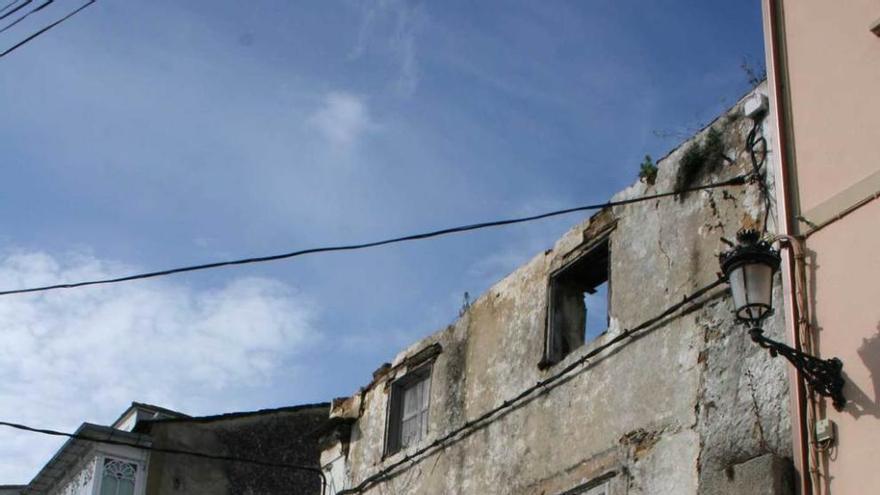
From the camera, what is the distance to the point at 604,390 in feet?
33.5

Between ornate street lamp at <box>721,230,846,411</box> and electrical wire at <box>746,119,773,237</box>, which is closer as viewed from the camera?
ornate street lamp at <box>721,230,846,411</box>

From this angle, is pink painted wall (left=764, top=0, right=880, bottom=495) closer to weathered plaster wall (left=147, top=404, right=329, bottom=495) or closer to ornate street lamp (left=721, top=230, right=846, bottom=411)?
ornate street lamp (left=721, top=230, right=846, bottom=411)

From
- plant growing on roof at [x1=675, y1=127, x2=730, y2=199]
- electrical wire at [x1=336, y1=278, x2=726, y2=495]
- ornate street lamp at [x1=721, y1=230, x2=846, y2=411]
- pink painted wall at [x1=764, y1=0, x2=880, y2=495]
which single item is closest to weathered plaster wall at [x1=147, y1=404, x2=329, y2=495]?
electrical wire at [x1=336, y1=278, x2=726, y2=495]

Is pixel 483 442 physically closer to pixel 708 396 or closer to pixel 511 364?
pixel 511 364

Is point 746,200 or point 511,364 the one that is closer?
point 746,200

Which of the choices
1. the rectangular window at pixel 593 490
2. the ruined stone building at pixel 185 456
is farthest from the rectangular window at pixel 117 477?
the rectangular window at pixel 593 490

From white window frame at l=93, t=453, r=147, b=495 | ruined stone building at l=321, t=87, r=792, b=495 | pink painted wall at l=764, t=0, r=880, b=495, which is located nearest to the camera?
pink painted wall at l=764, t=0, r=880, b=495

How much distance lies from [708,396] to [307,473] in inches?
514

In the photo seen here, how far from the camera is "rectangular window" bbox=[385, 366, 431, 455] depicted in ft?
42.9

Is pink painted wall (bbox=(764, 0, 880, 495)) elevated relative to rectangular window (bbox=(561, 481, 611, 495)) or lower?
elevated

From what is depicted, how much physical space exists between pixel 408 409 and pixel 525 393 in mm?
2455

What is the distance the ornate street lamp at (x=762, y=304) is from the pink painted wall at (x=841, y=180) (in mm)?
99

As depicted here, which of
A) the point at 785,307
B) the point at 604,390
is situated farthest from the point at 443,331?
the point at 785,307

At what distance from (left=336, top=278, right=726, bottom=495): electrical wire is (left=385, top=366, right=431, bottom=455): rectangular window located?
274mm
